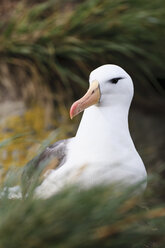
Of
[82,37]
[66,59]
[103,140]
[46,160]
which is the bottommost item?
[66,59]

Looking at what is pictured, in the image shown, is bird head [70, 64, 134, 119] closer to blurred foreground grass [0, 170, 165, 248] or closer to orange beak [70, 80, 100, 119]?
orange beak [70, 80, 100, 119]

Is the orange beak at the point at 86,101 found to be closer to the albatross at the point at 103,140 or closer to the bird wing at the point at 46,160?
the albatross at the point at 103,140

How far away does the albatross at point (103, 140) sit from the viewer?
7.70 feet

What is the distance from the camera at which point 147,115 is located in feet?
16.2

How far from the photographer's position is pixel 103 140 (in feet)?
8.14

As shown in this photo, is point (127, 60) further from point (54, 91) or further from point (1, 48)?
point (1, 48)

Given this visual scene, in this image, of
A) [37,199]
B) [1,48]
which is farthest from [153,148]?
[37,199]

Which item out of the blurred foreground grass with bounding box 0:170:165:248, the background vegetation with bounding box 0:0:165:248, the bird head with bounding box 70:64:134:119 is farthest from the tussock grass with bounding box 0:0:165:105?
the blurred foreground grass with bounding box 0:170:165:248

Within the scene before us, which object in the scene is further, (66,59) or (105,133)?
(66,59)

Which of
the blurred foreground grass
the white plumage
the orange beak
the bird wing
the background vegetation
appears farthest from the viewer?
the background vegetation

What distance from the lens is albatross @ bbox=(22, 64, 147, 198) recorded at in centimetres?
235

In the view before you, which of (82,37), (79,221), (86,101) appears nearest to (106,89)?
(86,101)

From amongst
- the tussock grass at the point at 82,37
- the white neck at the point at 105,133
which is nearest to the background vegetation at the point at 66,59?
the tussock grass at the point at 82,37

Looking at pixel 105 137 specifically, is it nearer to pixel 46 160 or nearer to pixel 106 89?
pixel 106 89
